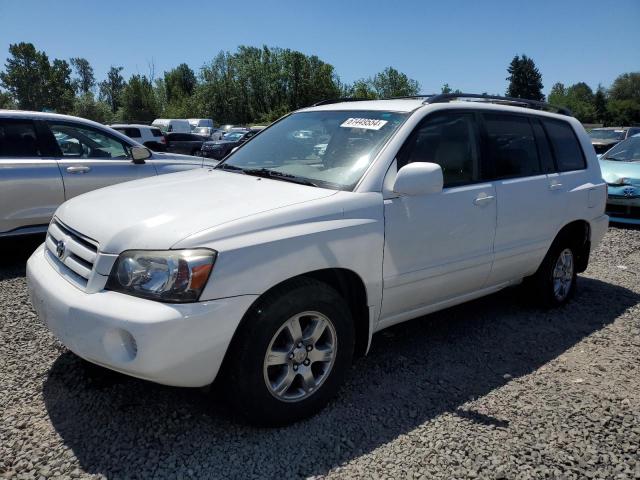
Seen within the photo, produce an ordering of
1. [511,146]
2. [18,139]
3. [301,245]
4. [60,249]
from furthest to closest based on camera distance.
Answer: [18,139], [511,146], [60,249], [301,245]

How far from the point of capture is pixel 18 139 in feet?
18.6

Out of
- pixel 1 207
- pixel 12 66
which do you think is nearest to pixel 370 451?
pixel 1 207

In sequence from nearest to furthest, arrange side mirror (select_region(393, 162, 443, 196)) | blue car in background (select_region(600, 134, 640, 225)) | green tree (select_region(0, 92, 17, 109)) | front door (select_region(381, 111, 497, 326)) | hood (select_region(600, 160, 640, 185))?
side mirror (select_region(393, 162, 443, 196)), front door (select_region(381, 111, 497, 326)), blue car in background (select_region(600, 134, 640, 225)), hood (select_region(600, 160, 640, 185)), green tree (select_region(0, 92, 17, 109))

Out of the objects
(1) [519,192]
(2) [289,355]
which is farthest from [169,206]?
(1) [519,192]

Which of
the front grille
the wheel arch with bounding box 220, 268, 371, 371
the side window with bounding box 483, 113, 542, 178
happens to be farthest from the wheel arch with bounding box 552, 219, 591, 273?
the front grille

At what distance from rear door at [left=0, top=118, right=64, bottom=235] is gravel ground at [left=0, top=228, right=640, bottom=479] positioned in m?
1.69

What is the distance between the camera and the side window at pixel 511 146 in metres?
3.91

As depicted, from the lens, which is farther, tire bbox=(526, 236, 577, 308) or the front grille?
tire bbox=(526, 236, 577, 308)

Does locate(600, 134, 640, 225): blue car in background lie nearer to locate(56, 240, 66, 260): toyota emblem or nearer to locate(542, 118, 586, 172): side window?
locate(542, 118, 586, 172): side window

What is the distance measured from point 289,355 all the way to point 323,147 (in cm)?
146

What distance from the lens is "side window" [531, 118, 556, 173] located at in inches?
171

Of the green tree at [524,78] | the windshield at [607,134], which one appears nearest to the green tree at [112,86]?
the green tree at [524,78]

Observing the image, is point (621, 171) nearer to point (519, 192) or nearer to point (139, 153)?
point (519, 192)

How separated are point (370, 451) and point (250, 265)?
1.10 meters
